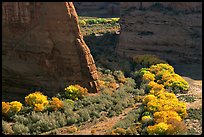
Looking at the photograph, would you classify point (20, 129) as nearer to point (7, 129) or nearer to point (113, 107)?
point (7, 129)

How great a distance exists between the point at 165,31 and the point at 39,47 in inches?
993

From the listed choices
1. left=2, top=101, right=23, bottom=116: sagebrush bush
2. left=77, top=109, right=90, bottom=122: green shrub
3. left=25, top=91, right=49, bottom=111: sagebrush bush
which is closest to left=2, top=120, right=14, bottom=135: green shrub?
left=2, top=101, right=23, bottom=116: sagebrush bush

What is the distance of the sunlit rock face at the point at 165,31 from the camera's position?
4675 centimetres

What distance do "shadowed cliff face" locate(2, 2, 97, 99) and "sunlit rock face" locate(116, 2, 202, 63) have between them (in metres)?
20.7

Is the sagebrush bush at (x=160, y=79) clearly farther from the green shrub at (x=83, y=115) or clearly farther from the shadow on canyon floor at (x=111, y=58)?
the green shrub at (x=83, y=115)

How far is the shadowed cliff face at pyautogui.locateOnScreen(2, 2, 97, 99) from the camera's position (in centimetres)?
2772

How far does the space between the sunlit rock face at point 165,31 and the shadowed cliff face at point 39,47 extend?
20.7m

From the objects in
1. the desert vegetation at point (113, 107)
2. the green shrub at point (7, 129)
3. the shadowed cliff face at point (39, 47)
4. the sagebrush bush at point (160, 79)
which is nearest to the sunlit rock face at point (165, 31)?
the sagebrush bush at point (160, 79)

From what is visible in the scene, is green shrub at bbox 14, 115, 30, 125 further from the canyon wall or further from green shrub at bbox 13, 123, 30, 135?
the canyon wall

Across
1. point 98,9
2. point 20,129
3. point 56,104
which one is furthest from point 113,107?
point 98,9

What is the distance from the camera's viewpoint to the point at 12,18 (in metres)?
27.7

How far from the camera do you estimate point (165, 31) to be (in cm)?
4841

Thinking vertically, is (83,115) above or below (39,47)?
below

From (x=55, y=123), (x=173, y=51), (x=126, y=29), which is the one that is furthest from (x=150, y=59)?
(x=55, y=123)
